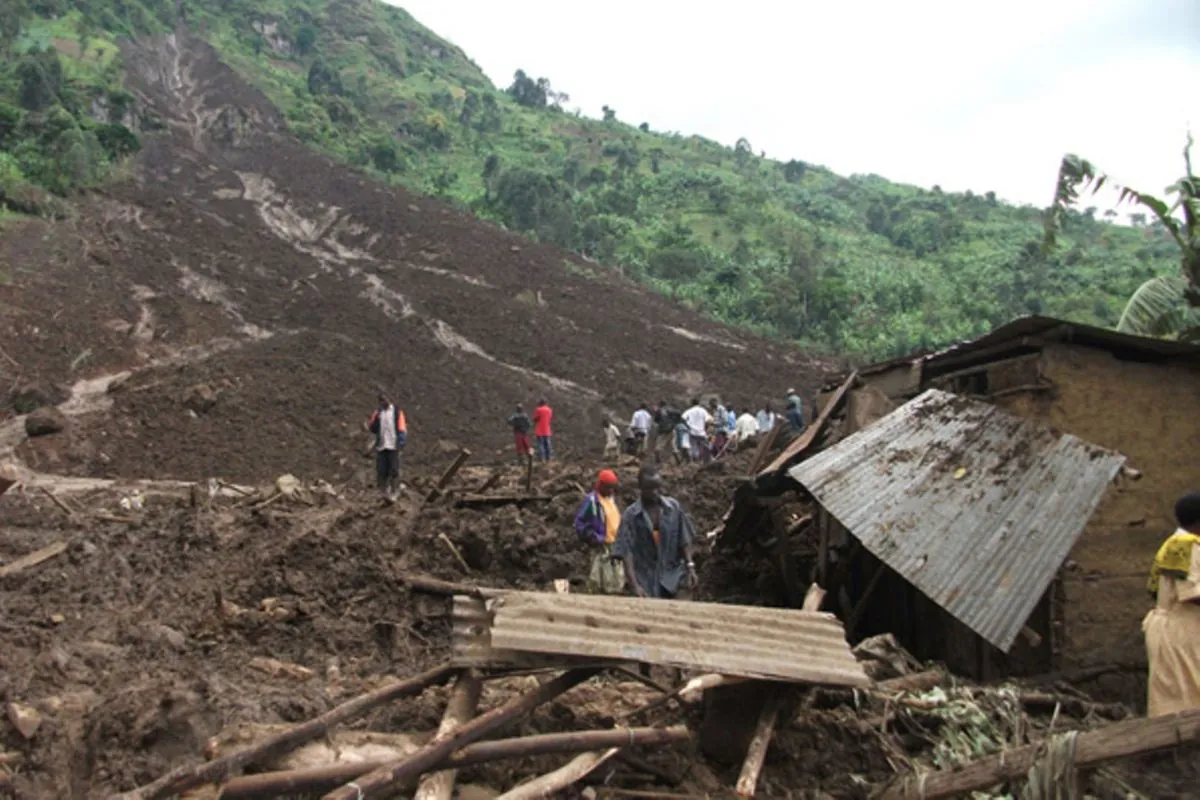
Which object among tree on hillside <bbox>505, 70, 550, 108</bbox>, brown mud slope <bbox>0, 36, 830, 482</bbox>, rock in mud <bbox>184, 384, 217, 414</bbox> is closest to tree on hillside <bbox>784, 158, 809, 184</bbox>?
tree on hillside <bbox>505, 70, 550, 108</bbox>

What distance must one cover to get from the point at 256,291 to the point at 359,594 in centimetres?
2143

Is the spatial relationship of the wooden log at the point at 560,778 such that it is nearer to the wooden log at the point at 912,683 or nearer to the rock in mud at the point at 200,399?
the wooden log at the point at 912,683

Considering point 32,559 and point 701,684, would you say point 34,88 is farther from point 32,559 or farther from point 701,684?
point 701,684

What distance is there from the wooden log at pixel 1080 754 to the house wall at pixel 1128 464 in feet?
8.21

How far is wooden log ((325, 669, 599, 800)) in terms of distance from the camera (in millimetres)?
2992

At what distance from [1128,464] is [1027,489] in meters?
1.10

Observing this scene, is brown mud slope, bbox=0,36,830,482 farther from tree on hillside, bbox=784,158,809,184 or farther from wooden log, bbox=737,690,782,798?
tree on hillside, bbox=784,158,809,184

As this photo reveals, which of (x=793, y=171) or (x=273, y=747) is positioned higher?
(x=793, y=171)

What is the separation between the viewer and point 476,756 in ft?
10.8

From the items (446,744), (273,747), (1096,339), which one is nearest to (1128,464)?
(1096,339)

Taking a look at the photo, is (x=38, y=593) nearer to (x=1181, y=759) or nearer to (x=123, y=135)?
(x=1181, y=759)

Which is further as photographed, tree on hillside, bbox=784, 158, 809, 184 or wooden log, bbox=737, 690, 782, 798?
tree on hillside, bbox=784, 158, 809, 184

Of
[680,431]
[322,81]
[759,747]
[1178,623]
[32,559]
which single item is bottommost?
[32,559]

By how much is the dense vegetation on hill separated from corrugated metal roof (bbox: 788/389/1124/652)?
27.3 meters
